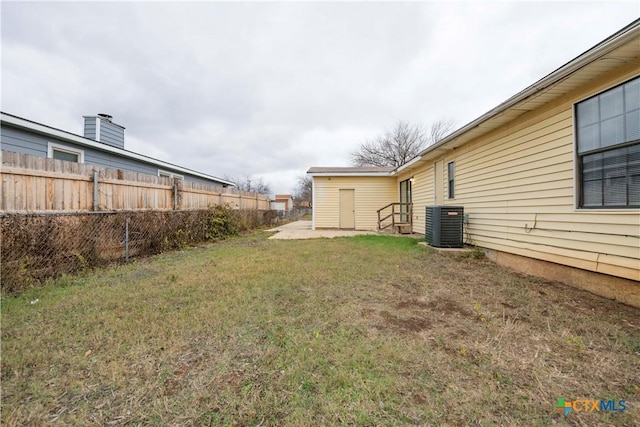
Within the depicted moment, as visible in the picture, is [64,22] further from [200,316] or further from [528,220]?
[528,220]

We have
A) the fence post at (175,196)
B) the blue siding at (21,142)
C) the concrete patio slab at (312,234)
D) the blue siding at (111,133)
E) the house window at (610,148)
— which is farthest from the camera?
the concrete patio slab at (312,234)

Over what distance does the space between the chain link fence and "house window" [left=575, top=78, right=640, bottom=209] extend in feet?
26.4

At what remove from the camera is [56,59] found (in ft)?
23.8

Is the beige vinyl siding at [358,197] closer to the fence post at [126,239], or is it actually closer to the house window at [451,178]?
the house window at [451,178]

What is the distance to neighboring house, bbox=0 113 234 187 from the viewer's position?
5.50 meters

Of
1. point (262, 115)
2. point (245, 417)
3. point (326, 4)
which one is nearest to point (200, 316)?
point (245, 417)

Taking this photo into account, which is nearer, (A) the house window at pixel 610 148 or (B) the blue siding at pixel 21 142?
(A) the house window at pixel 610 148

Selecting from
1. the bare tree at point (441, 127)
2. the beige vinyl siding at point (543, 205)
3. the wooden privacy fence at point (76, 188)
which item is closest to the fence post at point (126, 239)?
the wooden privacy fence at point (76, 188)

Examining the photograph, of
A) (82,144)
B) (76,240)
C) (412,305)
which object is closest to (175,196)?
(82,144)

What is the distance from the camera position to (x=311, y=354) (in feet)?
6.30

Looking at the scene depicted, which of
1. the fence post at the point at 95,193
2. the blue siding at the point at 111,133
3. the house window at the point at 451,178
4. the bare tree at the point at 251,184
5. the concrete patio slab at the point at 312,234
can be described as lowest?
the concrete patio slab at the point at 312,234

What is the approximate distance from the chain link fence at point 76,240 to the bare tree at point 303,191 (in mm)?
36066

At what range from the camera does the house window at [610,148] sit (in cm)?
290

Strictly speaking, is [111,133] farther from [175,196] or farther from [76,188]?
[76,188]
